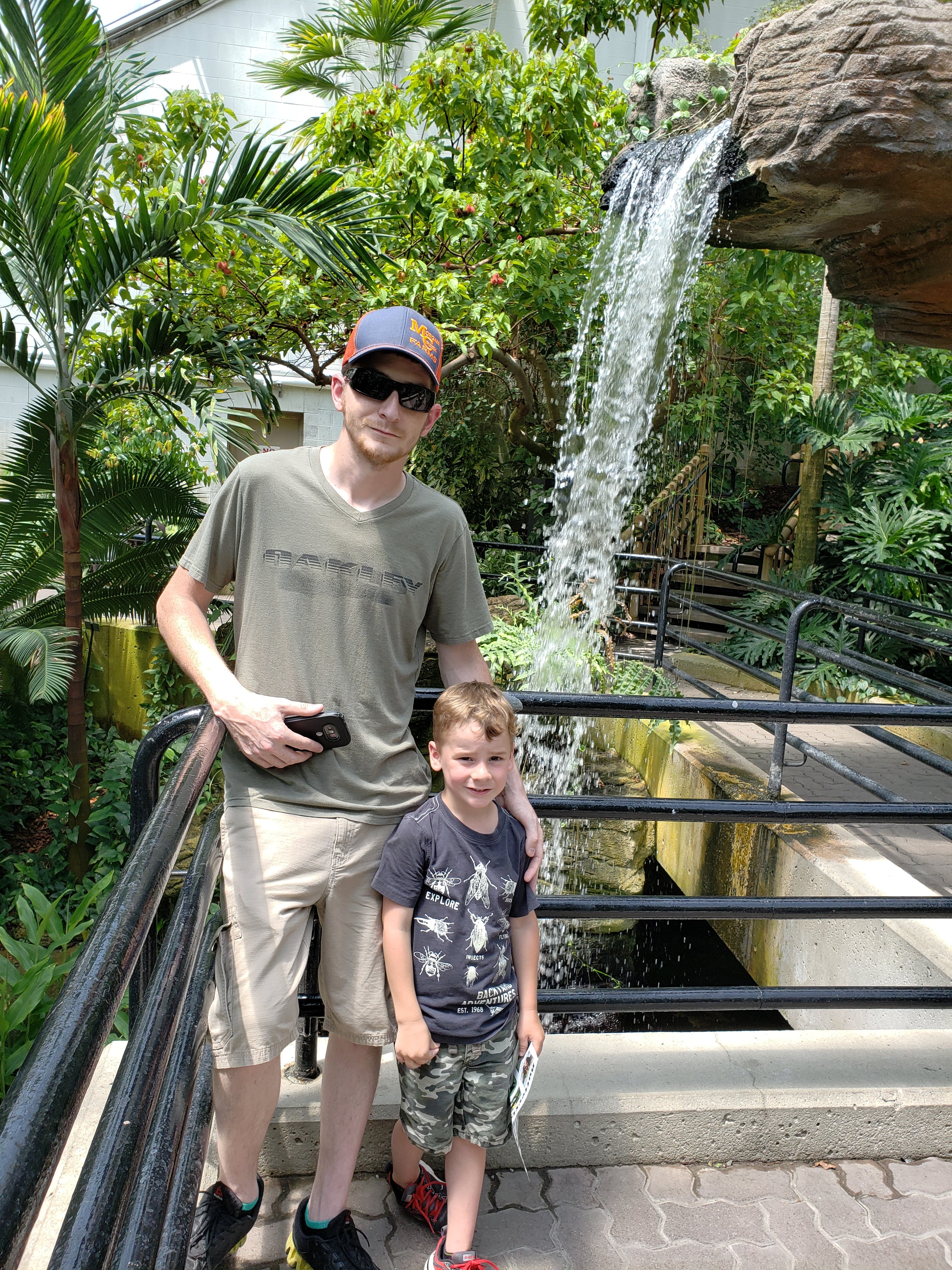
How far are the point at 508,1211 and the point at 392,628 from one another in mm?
1214

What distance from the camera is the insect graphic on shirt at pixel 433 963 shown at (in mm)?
1711

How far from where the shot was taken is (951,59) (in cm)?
315

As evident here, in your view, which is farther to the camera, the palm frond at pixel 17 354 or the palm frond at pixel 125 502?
the palm frond at pixel 125 502

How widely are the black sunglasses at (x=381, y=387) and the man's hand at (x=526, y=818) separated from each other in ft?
2.29

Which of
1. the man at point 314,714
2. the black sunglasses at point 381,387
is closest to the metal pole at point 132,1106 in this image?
the man at point 314,714

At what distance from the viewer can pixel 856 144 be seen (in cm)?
330

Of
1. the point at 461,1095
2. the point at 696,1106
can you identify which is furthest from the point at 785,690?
the point at 461,1095

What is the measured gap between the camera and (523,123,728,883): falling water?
495cm

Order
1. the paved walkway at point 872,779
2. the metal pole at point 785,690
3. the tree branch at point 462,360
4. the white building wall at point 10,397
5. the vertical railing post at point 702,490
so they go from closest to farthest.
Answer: the paved walkway at point 872,779
the metal pole at point 785,690
the tree branch at point 462,360
the vertical railing post at point 702,490
the white building wall at point 10,397

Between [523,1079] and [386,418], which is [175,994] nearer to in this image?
[523,1079]

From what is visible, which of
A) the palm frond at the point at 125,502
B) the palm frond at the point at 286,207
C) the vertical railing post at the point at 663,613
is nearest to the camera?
the palm frond at the point at 286,207

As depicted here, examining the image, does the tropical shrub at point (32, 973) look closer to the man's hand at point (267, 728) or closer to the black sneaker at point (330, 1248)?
the black sneaker at point (330, 1248)

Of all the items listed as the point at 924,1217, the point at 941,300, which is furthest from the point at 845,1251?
the point at 941,300

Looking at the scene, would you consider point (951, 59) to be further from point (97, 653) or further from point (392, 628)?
point (97, 653)
